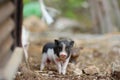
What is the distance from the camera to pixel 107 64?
25.2ft

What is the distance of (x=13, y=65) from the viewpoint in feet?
18.6

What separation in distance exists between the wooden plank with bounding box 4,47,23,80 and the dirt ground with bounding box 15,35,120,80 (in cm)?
17

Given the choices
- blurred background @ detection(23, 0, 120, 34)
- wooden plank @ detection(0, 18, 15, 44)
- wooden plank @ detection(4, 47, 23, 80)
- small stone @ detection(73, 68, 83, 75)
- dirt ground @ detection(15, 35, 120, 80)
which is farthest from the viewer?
blurred background @ detection(23, 0, 120, 34)

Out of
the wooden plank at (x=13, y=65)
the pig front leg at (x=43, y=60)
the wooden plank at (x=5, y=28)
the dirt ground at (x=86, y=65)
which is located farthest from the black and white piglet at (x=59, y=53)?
the wooden plank at (x=5, y=28)

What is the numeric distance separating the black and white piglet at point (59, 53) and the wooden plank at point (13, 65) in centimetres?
38

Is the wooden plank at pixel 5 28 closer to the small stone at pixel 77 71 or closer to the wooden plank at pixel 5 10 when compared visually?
the wooden plank at pixel 5 10

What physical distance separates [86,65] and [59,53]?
151cm

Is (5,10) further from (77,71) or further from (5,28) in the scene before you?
(77,71)

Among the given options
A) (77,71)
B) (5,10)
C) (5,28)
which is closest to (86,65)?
(77,71)

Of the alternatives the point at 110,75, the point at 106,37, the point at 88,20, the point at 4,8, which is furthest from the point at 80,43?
the point at 88,20

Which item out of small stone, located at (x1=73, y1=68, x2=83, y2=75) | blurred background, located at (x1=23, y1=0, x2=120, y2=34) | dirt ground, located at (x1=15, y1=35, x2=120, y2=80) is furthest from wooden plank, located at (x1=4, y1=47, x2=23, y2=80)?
blurred background, located at (x1=23, y1=0, x2=120, y2=34)

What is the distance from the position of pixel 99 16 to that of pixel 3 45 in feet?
26.0

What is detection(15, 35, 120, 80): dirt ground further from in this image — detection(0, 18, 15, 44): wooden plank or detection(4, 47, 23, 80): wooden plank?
detection(0, 18, 15, 44): wooden plank

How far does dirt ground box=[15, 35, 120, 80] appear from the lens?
619cm
